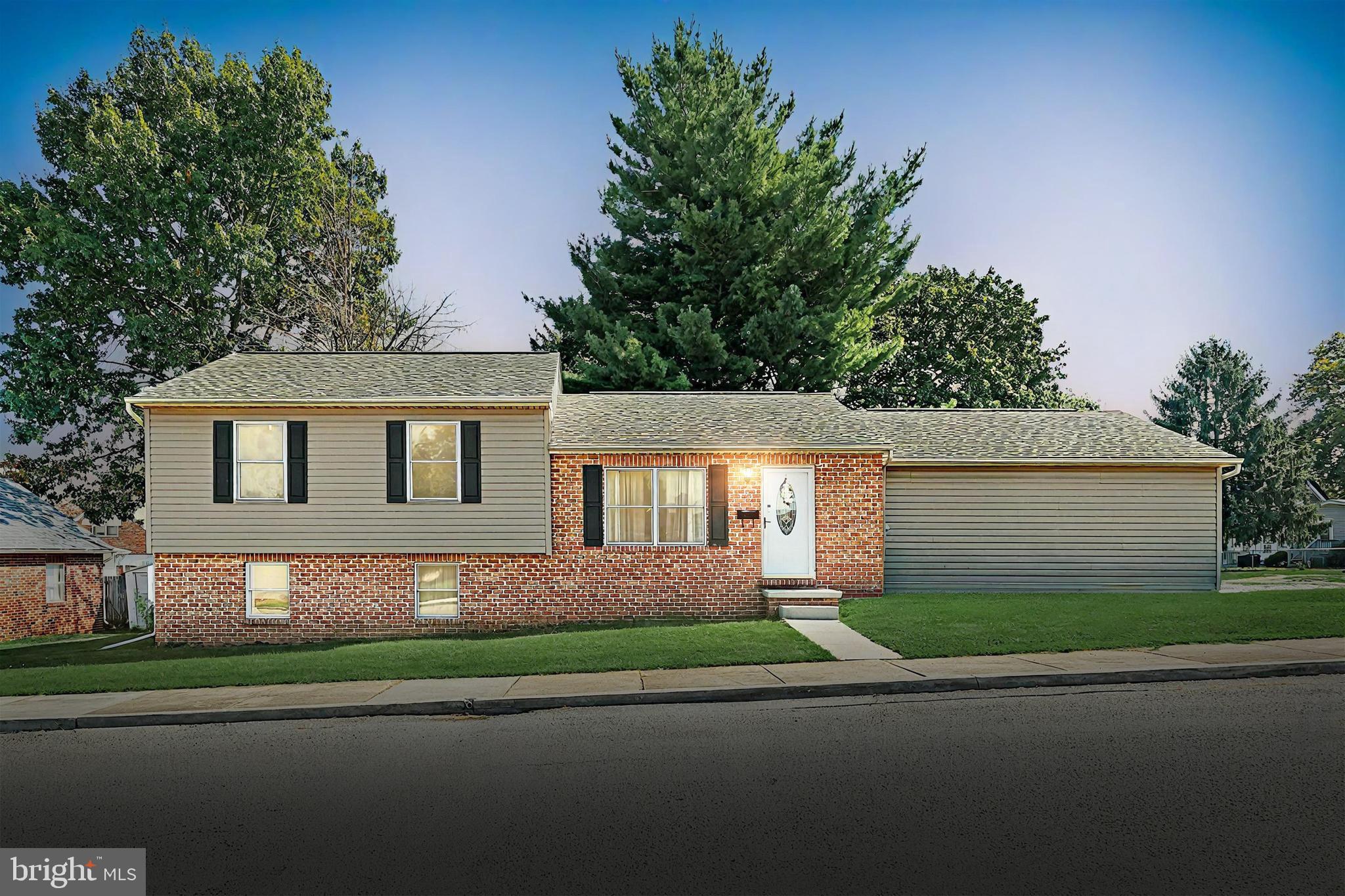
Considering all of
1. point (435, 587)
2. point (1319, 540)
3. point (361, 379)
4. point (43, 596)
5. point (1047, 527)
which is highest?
point (361, 379)

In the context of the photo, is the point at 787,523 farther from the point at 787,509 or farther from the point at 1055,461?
the point at 1055,461

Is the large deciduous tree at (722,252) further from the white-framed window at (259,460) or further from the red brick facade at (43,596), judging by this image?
the red brick facade at (43,596)

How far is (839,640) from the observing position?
13.2m

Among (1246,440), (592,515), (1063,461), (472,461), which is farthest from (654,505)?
(1246,440)

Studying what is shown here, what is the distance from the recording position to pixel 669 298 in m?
30.9

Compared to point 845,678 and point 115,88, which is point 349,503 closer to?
point 845,678

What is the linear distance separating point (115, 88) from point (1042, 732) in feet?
120

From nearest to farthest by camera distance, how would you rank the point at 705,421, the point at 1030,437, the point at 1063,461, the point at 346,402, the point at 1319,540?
the point at 346,402 < the point at 1063,461 < the point at 705,421 < the point at 1030,437 < the point at 1319,540

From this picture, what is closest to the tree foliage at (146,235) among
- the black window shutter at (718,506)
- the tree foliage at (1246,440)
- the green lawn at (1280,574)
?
the black window shutter at (718,506)

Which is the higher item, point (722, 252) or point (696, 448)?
point (722, 252)

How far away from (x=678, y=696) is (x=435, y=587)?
859 centimetres

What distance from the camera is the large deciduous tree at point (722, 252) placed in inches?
1136

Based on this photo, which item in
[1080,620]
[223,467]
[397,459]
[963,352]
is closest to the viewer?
[1080,620]

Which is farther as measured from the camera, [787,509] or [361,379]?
[361,379]
